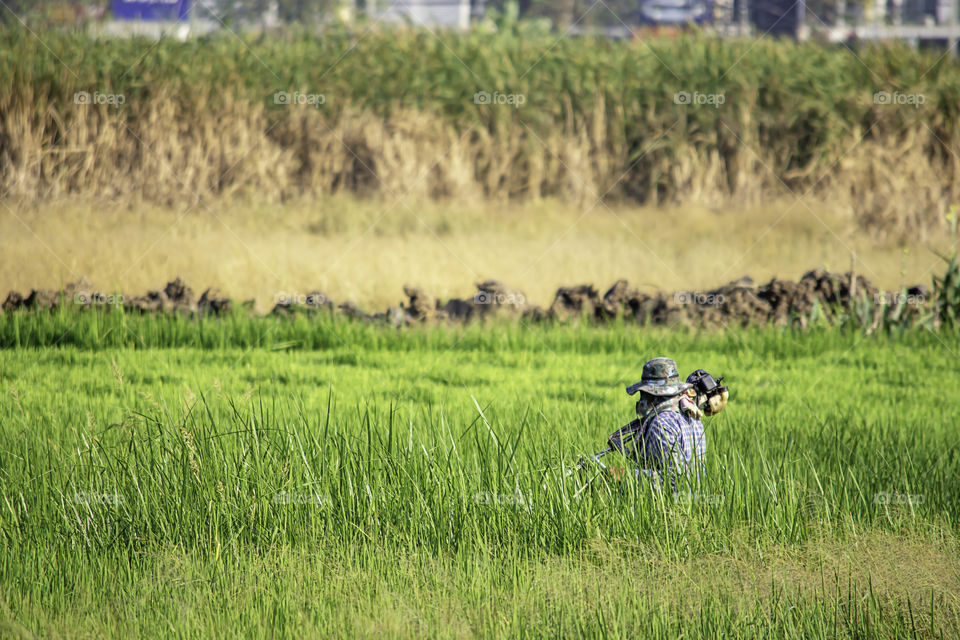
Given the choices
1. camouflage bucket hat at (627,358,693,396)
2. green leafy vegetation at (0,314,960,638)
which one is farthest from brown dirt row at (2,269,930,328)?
camouflage bucket hat at (627,358,693,396)

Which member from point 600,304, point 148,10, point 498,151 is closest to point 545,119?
point 498,151

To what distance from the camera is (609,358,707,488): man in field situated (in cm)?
359

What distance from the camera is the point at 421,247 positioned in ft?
37.6

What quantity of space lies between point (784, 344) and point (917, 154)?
6640 millimetres

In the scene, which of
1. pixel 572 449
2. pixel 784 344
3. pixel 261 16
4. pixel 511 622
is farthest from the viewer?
pixel 261 16

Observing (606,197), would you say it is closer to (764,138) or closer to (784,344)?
(764,138)

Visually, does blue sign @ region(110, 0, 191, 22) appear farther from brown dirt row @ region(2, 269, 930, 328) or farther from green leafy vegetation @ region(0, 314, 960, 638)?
green leafy vegetation @ region(0, 314, 960, 638)

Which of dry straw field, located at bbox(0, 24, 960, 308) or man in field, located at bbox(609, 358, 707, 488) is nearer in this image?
man in field, located at bbox(609, 358, 707, 488)

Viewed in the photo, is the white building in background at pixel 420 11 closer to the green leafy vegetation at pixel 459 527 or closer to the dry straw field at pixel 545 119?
the dry straw field at pixel 545 119

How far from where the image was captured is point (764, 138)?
13.3 metres

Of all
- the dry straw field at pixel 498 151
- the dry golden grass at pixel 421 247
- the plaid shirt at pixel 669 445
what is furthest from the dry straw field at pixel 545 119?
the plaid shirt at pixel 669 445

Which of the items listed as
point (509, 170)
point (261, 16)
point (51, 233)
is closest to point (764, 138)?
point (509, 170)

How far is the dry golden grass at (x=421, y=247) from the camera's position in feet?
32.3

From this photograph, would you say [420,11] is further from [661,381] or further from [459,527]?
[459,527]
